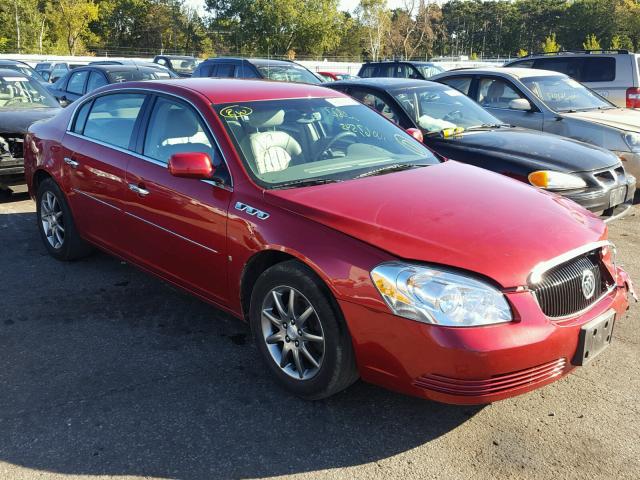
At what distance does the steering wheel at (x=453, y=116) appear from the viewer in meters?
6.69

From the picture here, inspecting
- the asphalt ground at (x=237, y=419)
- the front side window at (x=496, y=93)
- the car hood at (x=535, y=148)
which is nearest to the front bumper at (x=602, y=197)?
the car hood at (x=535, y=148)

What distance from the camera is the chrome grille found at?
2.85 m

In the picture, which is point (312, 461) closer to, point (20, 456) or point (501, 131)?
point (20, 456)

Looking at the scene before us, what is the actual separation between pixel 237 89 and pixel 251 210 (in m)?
1.22

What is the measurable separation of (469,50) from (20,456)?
323 feet

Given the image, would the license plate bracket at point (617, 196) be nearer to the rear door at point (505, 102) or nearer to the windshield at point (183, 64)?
the rear door at point (505, 102)

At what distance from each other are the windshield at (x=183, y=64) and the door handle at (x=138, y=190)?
1831 cm

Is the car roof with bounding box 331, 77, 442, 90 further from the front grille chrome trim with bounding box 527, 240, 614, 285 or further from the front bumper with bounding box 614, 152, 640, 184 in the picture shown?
the front grille chrome trim with bounding box 527, 240, 614, 285

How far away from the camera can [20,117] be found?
766cm

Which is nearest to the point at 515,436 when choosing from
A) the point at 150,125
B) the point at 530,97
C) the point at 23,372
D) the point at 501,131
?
the point at 23,372

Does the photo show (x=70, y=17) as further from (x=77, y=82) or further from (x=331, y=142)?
(x=331, y=142)

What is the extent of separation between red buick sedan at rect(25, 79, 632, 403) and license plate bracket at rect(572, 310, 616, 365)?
1cm

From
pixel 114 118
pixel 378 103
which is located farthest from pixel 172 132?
pixel 378 103

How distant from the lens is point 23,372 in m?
3.58
